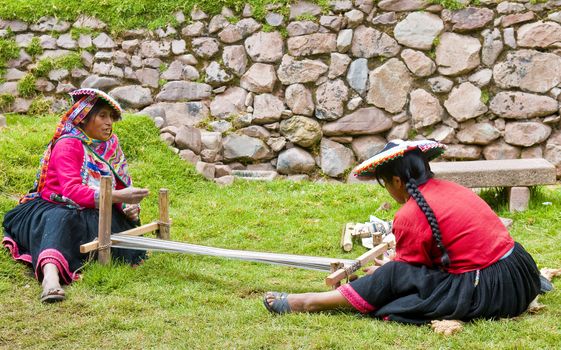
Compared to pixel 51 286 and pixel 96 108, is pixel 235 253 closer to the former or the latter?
pixel 51 286

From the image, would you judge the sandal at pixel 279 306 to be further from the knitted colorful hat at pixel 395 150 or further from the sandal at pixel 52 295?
the sandal at pixel 52 295

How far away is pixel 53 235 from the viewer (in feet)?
15.0

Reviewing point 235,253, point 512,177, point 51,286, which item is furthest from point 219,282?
point 512,177

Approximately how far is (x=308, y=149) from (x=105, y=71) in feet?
9.82

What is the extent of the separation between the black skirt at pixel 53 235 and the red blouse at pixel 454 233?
2.18m

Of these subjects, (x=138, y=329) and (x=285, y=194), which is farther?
(x=285, y=194)

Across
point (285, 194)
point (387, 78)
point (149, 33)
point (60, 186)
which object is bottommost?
point (285, 194)

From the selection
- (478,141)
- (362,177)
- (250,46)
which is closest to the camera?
(362,177)

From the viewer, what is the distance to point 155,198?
7.01 m

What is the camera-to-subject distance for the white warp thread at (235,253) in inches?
159

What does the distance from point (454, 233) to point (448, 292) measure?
30cm

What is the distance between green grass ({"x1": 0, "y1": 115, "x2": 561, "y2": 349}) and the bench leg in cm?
12

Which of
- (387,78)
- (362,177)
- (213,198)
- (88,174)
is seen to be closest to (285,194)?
(213,198)

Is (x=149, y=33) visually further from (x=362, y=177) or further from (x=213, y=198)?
(x=362, y=177)
